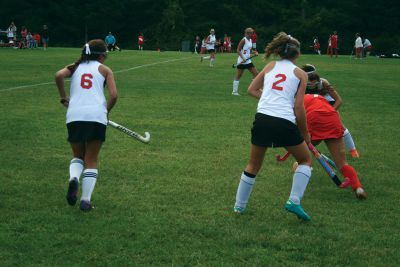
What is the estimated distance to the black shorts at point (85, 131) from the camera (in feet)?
19.9

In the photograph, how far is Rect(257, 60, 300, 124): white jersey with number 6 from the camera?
5.69 m

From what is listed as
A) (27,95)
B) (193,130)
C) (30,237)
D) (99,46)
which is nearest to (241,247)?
(30,237)

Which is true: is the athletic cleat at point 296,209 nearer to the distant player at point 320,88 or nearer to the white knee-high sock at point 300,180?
the white knee-high sock at point 300,180

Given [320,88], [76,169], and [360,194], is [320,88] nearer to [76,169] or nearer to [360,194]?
[360,194]

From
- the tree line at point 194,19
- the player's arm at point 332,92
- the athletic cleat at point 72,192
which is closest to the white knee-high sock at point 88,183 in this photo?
the athletic cleat at point 72,192

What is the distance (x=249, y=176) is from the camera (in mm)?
5980

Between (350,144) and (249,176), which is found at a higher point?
(249,176)

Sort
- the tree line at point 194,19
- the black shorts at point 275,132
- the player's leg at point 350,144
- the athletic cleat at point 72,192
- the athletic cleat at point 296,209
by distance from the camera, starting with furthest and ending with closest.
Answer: the tree line at point 194,19 → the player's leg at point 350,144 → the athletic cleat at point 72,192 → the athletic cleat at point 296,209 → the black shorts at point 275,132

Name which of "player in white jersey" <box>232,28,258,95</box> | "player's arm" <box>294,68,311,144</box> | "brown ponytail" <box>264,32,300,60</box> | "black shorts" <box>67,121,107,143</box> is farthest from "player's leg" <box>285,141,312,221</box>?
"player in white jersey" <box>232,28,258,95</box>

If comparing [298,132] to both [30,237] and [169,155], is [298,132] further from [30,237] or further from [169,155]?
[169,155]

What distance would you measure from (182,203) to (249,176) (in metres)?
0.87

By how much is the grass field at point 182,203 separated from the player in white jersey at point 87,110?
1.04ft

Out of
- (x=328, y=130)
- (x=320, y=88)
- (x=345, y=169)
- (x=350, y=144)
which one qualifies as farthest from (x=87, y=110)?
(x=350, y=144)

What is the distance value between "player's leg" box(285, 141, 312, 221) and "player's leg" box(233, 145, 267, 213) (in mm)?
297
